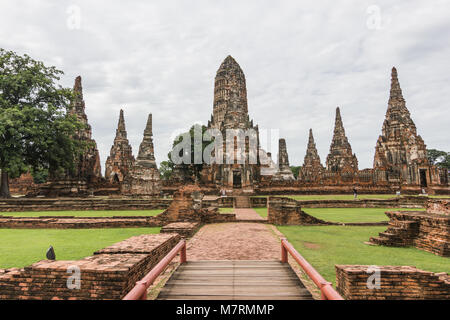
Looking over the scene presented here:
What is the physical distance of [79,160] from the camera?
26.4m

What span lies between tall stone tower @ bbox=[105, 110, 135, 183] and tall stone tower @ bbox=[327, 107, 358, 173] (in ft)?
91.8

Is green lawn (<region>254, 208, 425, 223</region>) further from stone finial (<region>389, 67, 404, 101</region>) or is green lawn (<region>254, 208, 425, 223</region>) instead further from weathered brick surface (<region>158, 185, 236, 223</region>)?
stone finial (<region>389, 67, 404, 101</region>)

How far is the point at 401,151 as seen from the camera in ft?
110

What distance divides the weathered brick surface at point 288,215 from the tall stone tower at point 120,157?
92.1 ft

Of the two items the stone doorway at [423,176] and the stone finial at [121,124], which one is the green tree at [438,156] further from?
the stone finial at [121,124]

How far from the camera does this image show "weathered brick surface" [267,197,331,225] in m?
10.2

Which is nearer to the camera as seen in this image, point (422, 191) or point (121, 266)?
point (121, 266)

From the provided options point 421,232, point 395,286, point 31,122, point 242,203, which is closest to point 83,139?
point 31,122

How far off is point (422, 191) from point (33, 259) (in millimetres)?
30773

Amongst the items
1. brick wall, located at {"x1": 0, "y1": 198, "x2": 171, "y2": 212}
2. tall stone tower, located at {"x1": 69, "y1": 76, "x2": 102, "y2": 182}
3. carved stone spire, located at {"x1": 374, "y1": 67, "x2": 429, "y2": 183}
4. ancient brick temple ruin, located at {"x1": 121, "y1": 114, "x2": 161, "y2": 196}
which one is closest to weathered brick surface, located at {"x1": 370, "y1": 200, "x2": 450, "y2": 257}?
brick wall, located at {"x1": 0, "y1": 198, "x2": 171, "y2": 212}

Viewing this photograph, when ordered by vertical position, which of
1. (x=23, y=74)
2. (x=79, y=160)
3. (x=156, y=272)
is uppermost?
(x=23, y=74)

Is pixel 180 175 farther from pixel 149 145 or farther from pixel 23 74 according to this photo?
pixel 23 74

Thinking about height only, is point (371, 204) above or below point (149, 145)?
below
